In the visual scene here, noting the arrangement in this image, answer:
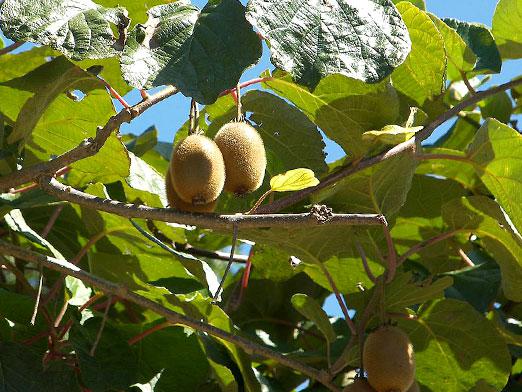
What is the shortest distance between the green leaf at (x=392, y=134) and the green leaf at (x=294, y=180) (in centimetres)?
14

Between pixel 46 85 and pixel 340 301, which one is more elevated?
pixel 46 85

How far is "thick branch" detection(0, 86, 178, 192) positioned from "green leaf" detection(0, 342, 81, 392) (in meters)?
0.36

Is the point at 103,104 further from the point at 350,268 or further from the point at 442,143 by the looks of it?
the point at 442,143

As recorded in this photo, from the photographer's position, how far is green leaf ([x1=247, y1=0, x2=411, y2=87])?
122 cm

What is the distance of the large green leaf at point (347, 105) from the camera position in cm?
151

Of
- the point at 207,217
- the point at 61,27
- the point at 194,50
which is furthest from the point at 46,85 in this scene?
the point at 207,217

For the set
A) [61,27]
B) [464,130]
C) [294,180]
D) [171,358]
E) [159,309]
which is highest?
[61,27]

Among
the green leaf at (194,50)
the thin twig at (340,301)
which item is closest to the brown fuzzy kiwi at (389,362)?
the thin twig at (340,301)

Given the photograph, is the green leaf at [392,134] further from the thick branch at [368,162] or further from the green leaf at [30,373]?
the green leaf at [30,373]

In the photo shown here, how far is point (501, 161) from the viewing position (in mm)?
1620

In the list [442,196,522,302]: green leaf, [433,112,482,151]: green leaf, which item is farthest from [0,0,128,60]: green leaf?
[433,112,482,151]: green leaf

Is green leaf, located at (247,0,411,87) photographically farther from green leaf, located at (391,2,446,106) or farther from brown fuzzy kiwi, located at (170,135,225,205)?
green leaf, located at (391,2,446,106)

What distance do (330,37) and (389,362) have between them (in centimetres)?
49

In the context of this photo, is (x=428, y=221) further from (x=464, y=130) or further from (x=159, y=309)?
(x=159, y=309)
